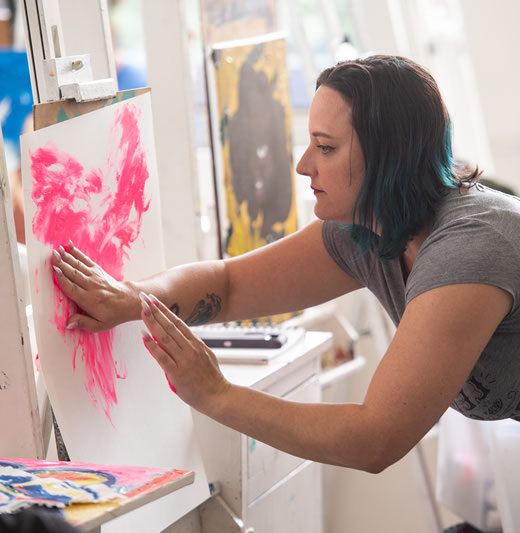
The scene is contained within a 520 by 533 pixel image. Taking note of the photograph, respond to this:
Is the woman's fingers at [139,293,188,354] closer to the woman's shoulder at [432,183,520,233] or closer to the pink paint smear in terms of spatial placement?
the pink paint smear

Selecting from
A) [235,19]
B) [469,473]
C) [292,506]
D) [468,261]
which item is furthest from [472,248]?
[235,19]

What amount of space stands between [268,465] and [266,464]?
1 cm

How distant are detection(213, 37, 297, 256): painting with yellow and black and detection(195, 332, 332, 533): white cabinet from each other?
14.1 inches

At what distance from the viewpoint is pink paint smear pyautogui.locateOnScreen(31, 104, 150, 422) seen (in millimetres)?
1164

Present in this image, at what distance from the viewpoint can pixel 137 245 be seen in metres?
1.39

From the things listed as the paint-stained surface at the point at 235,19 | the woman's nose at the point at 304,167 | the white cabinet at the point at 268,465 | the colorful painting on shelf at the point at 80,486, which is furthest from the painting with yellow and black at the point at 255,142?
the colorful painting on shelf at the point at 80,486

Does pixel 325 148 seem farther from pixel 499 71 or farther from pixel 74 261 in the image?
pixel 499 71

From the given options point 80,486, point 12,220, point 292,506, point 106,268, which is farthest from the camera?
point 292,506

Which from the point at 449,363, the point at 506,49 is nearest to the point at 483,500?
the point at 449,363

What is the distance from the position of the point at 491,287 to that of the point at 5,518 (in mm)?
683

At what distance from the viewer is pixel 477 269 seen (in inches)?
44.5

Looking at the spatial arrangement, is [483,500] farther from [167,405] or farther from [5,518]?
[5,518]

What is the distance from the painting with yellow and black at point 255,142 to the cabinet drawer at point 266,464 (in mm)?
403

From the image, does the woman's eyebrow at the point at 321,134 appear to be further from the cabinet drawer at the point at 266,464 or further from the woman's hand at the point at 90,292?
the cabinet drawer at the point at 266,464
